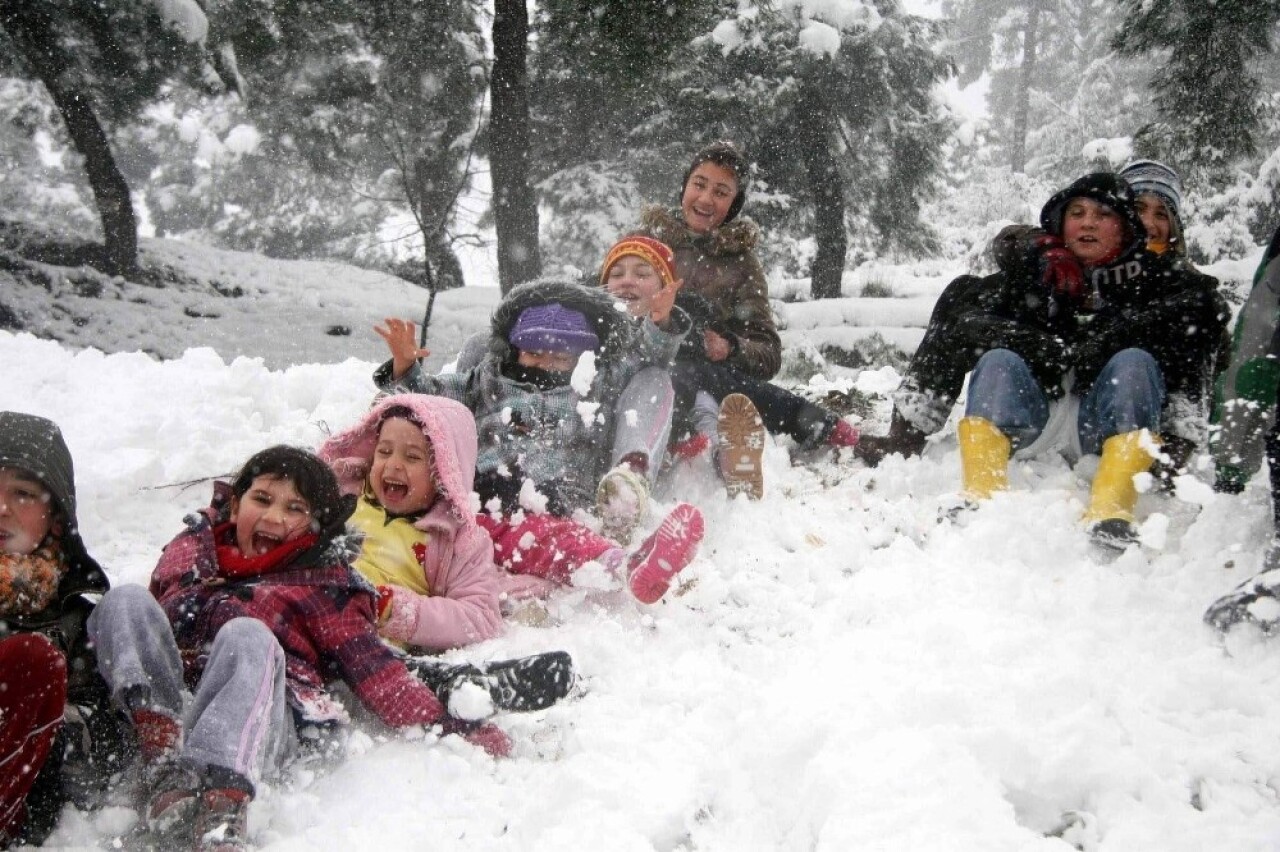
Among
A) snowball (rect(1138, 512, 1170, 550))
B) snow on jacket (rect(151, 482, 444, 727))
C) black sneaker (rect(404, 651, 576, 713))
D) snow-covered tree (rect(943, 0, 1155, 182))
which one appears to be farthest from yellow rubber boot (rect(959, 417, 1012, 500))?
snow-covered tree (rect(943, 0, 1155, 182))

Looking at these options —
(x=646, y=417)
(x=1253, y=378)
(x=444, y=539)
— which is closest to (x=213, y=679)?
(x=444, y=539)

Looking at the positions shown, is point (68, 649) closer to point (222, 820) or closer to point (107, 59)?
point (222, 820)

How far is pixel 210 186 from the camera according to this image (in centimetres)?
2019

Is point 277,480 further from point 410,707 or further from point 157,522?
point 157,522

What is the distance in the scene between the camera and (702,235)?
4492 millimetres

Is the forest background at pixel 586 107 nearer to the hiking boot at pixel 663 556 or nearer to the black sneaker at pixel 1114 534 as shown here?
the hiking boot at pixel 663 556

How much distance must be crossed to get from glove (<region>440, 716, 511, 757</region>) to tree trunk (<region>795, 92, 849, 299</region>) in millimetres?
8919

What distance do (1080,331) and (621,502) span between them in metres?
2.13

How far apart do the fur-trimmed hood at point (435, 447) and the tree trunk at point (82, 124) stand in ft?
26.1

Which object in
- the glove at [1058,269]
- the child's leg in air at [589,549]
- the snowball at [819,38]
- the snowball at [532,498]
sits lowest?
the child's leg in air at [589,549]

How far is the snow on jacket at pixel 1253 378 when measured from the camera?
2527mm

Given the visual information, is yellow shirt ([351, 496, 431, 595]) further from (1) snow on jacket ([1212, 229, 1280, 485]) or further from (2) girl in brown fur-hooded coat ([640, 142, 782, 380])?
(1) snow on jacket ([1212, 229, 1280, 485])

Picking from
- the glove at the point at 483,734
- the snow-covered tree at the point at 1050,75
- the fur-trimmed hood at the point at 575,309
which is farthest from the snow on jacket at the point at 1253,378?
the snow-covered tree at the point at 1050,75

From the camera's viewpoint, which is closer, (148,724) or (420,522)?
(148,724)
